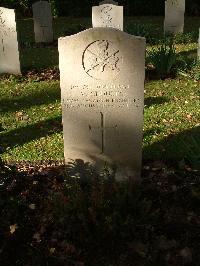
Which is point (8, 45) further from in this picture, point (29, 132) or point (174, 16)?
point (174, 16)

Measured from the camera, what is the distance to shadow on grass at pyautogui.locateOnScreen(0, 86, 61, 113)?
682 centimetres

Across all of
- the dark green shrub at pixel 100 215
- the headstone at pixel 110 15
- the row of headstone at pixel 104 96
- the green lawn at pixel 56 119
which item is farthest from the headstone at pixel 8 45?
the dark green shrub at pixel 100 215

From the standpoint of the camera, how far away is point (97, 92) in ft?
12.5

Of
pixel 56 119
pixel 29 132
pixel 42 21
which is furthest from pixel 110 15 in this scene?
pixel 29 132

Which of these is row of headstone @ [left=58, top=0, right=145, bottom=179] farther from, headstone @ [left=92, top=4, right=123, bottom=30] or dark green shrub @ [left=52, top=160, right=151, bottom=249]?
headstone @ [left=92, top=4, right=123, bottom=30]

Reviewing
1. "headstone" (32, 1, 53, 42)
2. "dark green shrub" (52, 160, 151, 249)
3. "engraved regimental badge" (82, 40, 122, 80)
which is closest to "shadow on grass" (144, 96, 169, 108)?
"engraved regimental badge" (82, 40, 122, 80)

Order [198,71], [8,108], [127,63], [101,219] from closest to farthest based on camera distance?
[101,219] → [127,63] → [8,108] → [198,71]

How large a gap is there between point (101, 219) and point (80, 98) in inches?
49.5


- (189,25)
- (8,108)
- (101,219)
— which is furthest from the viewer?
(189,25)

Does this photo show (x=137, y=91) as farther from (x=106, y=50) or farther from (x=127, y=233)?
(x=127, y=233)

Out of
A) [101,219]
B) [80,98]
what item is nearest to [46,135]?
[80,98]

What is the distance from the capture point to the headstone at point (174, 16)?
12242 mm

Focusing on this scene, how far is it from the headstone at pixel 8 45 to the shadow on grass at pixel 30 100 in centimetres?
134

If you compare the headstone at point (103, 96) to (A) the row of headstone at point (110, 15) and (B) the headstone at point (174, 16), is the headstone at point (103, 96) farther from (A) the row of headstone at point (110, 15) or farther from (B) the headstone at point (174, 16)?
(B) the headstone at point (174, 16)
